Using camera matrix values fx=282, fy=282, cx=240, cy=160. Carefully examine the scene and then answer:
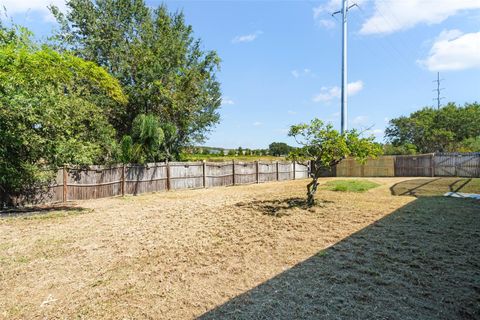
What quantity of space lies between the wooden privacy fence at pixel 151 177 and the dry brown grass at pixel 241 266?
337 centimetres

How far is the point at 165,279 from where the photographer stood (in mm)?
3467

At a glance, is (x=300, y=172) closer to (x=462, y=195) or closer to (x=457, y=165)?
(x=457, y=165)

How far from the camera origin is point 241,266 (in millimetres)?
3816

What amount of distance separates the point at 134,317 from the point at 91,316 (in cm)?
44

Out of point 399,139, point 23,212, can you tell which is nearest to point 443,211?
point 23,212

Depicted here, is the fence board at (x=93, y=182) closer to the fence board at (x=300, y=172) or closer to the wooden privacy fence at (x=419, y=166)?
the fence board at (x=300, y=172)

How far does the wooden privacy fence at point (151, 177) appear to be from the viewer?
989 centimetres

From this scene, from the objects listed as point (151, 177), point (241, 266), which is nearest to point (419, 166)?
point (151, 177)

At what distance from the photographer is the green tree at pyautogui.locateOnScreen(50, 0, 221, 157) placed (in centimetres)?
1495

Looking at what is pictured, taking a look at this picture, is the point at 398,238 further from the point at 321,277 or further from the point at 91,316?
the point at 91,316

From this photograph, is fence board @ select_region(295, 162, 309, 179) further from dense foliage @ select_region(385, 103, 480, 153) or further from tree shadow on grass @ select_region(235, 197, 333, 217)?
tree shadow on grass @ select_region(235, 197, 333, 217)

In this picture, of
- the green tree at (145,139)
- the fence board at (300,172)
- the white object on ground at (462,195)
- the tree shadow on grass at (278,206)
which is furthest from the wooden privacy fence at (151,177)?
the white object on ground at (462,195)

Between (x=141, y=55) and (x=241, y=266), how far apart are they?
46.4 feet

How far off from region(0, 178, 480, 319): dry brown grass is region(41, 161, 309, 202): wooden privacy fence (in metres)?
3.37
